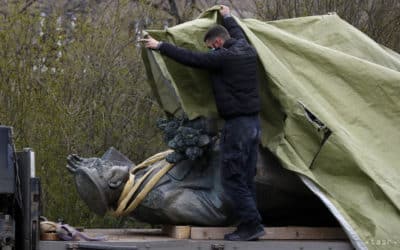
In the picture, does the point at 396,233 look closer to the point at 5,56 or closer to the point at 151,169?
the point at 151,169

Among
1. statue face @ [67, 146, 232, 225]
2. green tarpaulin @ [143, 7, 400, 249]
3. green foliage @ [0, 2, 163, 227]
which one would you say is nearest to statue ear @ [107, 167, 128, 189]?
statue face @ [67, 146, 232, 225]

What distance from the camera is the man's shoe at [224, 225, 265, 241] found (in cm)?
689

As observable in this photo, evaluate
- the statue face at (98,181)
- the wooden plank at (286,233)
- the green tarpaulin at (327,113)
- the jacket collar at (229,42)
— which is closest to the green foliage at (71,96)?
the green tarpaulin at (327,113)

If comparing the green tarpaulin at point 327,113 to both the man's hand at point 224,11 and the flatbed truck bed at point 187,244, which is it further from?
the flatbed truck bed at point 187,244

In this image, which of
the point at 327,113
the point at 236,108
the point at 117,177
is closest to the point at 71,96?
the point at 117,177

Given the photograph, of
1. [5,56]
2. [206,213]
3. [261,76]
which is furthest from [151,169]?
[5,56]

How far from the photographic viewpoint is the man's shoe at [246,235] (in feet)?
22.6

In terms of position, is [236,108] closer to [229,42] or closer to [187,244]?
[229,42]

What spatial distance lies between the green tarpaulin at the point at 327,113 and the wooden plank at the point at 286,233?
30cm

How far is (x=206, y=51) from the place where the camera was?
733 cm

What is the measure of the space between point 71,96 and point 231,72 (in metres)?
4.72

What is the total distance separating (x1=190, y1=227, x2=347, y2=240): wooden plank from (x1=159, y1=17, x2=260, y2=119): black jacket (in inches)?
30.9

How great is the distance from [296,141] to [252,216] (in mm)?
622

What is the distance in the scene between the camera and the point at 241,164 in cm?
696
